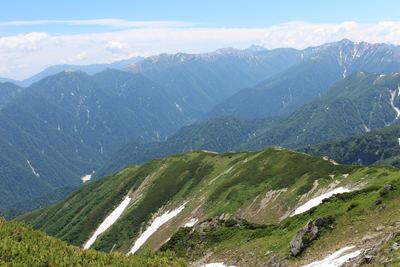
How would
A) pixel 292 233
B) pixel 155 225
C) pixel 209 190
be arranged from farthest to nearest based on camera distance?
pixel 209 190, pixel 155 225, pixel 292 233

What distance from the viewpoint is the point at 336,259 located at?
29.1 metres

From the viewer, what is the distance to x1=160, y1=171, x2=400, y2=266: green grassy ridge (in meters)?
34.1

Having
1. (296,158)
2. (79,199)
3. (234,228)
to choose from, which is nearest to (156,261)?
(234,228)

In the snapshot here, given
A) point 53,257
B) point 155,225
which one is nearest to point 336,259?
point 53,257

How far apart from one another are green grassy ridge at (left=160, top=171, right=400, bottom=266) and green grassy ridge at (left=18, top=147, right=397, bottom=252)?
2723 centimetres

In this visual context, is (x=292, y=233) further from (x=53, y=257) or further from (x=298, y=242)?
(x=53, y=257)

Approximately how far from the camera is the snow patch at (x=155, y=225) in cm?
10275

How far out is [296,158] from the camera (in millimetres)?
103125

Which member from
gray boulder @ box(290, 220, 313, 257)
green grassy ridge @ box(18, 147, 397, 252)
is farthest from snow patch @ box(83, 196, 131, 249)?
gray boulder @ box(290, 220, 313, 257)

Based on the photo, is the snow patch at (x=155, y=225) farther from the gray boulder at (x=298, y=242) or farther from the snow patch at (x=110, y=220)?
the gray boulder at (x=298, y=242)

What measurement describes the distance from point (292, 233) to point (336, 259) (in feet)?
41.4

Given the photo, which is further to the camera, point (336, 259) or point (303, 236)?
point (303, 236)

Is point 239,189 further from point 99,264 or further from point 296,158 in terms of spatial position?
point 99,264

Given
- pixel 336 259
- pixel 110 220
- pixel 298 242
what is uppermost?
pixel 336 259
